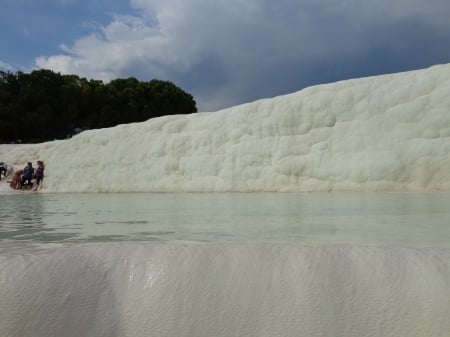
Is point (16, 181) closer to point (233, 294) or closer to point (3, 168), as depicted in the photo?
point (3, 168)

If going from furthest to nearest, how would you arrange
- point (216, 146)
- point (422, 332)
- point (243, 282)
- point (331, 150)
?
point (216, 146) < point (331, 150) < point (243, 282) < point (422, 332)

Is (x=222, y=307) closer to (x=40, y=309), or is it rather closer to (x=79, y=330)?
(x=79, y=330)

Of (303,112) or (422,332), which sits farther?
(303,112)

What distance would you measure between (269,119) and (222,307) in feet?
38.4

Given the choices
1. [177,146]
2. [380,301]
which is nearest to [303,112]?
[177,146]

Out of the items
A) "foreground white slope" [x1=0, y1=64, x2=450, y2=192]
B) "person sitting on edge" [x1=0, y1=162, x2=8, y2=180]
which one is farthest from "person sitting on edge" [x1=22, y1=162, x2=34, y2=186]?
"person sitting on edge" [x1=0, y1=162, x2=8, y2=180]

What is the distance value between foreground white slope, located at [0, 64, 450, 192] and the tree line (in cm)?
1274

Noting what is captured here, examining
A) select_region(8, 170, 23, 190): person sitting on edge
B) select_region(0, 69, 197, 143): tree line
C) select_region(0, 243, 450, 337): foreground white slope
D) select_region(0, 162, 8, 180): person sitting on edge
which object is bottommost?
select_region(0, 243, 450, 337): foreground white slope

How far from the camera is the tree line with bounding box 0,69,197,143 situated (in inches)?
1102

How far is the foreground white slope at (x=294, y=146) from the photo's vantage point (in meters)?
10.6

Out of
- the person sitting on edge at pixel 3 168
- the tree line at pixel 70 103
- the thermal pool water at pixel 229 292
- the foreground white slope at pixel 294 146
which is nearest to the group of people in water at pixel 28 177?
the foreground white slope at pixel 294 146

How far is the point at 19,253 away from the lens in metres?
1.82

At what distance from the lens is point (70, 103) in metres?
29.7

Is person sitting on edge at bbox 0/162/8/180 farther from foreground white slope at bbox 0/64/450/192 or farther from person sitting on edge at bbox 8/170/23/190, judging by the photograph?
foreground white slope at bbox 0/64/450/192
